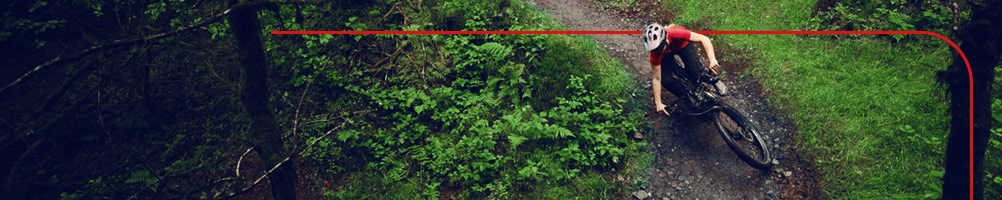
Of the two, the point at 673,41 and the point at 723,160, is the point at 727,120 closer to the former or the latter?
the point at 723,160

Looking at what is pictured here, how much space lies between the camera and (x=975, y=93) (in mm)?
5211

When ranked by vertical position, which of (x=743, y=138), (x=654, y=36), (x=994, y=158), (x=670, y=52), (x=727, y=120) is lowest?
(x=994, y=158)

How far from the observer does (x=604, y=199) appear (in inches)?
316

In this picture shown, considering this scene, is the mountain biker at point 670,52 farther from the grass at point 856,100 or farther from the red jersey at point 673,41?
the grass at point 856,100

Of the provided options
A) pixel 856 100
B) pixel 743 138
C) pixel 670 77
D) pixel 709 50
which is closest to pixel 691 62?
pixel 670 77

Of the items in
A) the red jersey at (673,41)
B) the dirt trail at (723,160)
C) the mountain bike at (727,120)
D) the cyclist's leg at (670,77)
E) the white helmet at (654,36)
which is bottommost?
the dirt trail at (723,160)

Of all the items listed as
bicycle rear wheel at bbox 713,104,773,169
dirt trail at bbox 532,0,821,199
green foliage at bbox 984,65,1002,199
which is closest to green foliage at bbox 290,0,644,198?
dirt trail at bbox 532,0,821,199

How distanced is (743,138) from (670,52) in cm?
191

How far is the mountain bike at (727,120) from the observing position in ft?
25.6

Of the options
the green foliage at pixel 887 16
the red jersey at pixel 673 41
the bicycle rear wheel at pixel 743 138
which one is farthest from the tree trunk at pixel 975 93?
the green foliage at pixel 887 16

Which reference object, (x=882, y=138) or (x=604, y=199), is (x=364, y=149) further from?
(x=882, y=138)

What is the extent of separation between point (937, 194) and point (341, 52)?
10029mm

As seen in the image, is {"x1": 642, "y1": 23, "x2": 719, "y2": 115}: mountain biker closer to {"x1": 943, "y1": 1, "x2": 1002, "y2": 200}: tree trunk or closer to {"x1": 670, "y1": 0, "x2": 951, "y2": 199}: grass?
{"x1": 670, "y1": 0, "x2": 951, "y2": 199}: grass

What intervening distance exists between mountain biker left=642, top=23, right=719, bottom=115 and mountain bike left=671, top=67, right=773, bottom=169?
0.12 meters
